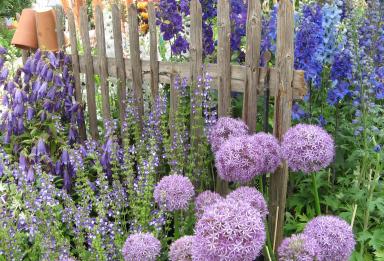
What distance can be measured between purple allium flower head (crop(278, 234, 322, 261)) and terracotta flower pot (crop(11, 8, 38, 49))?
362 cm

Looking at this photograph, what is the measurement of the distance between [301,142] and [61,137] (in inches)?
Answer: 96.3

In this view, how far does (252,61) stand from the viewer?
9.97 ft

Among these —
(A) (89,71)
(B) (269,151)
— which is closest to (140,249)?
(B) (269,151)

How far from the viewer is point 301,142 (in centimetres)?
226

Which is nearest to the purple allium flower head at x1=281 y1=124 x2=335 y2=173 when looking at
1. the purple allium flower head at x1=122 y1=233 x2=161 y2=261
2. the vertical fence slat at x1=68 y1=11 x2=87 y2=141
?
the purple allium flower head at x1=122 y1=233 x2=161 y2=261

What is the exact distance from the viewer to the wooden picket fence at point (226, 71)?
283 centimetres

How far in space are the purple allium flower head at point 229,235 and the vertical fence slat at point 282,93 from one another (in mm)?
979

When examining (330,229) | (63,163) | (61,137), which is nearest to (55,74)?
(61,137)

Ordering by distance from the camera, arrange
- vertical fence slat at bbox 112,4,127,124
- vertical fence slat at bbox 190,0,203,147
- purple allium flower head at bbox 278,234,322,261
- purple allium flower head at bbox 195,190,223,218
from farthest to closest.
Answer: vertical fence slat at bbox 112,4,127,124 → vertical fence slat at bbox 190,0,203,147 → purple allium flower head at bbox 195,190,223,218 → purple allium flower head at bbox 278,234,322,261

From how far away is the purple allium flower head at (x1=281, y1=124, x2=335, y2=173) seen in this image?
7.38 ft

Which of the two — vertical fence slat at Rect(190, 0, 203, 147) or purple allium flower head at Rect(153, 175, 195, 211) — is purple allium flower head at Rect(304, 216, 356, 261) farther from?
vertical fence slat at Rect(190, 0, 203, 147)

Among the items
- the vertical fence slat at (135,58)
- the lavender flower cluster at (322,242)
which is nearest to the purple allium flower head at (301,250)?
the lavender flower cluster at (322,242)

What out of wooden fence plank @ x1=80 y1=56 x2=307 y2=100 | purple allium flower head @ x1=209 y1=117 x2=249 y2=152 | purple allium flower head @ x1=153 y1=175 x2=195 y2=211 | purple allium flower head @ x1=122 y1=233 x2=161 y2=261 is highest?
wooden fence plank @ x1=80 y1=56 x2=307 y2=100

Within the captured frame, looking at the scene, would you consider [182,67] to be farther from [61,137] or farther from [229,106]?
[61,137]
